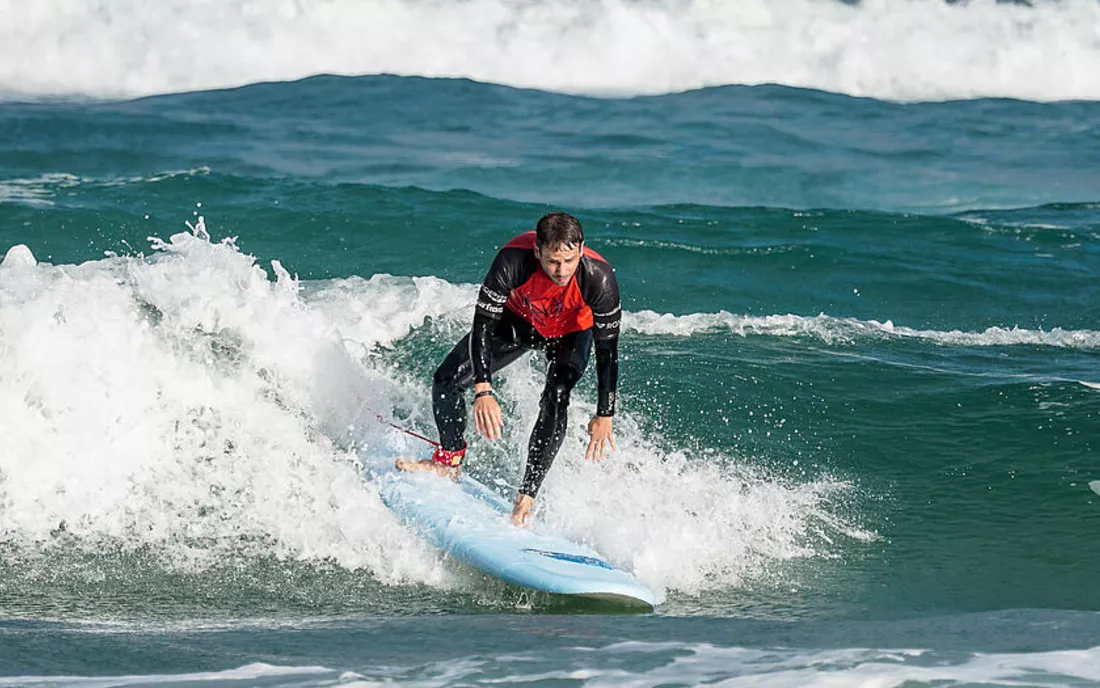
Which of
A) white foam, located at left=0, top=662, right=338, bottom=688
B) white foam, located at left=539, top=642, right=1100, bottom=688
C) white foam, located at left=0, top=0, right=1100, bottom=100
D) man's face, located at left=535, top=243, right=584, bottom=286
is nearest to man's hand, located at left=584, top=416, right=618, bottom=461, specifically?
man's face, located at left=535, top=243, right=584, bottom=286

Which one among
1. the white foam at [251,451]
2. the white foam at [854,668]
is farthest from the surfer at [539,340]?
the white foam at [854,668]

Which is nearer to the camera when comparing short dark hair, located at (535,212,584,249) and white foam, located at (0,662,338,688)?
white foam, located at (0,662,338,688)

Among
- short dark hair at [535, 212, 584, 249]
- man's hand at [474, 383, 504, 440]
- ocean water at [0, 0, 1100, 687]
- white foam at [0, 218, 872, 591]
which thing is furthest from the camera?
white foam at [0, 218, 872, 591]

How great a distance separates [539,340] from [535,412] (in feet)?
5.44

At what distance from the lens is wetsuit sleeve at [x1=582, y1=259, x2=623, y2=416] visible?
213 inches

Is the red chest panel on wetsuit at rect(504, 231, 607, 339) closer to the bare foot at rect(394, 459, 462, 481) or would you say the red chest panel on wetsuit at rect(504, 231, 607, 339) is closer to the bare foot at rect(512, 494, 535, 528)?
the bare foot at rect(512, 494, 535, 528)

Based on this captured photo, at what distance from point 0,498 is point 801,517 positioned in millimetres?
3949

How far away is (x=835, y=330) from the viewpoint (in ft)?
34.1

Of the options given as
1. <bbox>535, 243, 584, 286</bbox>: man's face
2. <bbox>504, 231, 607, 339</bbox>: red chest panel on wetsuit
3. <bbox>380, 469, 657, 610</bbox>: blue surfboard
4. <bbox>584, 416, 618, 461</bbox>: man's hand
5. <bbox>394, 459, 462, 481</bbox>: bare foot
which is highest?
<bbox>535, 243, 584, 286</bbox>: man's face

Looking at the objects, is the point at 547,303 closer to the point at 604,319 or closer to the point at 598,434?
the point at 604,319

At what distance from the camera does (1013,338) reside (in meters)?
10.5

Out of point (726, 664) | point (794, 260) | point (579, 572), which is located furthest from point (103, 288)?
point (794, 260)

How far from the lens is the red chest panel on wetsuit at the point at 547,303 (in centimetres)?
553

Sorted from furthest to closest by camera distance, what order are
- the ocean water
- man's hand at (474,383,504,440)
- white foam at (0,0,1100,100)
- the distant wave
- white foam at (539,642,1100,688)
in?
white foam at (0,0,1100,100) → the distant wave → man's hand at (474,383,504,440) → the ocean water → white foam at (539,642,1100,688)
